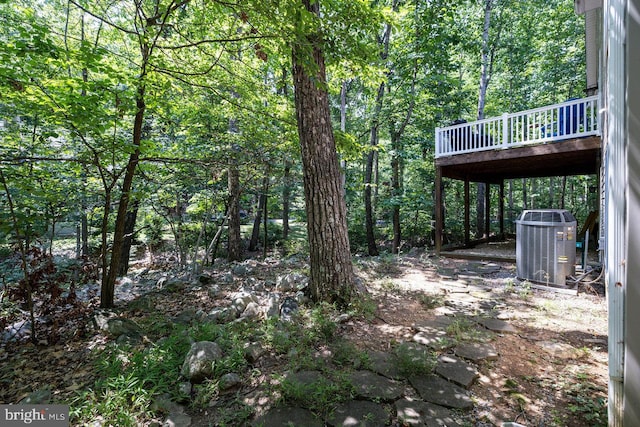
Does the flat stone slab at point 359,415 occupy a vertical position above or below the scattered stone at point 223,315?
below

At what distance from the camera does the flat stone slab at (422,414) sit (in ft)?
5.74

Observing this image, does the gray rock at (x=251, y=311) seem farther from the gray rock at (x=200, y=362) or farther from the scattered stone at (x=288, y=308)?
the gray rock at (x=200, y=362)

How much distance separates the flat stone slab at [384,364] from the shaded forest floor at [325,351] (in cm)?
9

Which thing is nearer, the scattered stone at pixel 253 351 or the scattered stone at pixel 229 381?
the scattered stone at pixel 229 381

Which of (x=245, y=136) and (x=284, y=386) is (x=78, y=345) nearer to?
(x=284, y=386)

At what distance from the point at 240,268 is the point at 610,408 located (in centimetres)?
558

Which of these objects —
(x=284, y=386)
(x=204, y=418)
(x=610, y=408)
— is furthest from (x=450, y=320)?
(x=204, y=418)

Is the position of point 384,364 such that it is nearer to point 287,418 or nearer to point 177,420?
point 287,418

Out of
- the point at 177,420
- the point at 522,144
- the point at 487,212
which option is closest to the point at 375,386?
the point at 177,420

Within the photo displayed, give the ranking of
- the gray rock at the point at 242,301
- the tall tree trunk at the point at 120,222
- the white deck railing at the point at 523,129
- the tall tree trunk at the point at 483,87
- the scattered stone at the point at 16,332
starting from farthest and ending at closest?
the tall tree trunk at the point at 483,87 → the white deck railing at the point at 523,129 → the tall tree trunk at the point at 120,222 → the gray rock at the point at 242,301 → the scattered stone at the point at 16,332

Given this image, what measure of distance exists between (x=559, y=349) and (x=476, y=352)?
Answer: 814mm

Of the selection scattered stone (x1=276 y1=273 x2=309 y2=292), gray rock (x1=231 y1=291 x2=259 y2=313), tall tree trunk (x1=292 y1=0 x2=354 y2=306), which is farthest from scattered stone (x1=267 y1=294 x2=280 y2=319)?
scattered stone (x1=276 y1=273 x2=309 y2=292)

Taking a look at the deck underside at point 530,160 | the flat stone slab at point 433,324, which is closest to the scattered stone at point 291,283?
the flat stone slab at point 433,324

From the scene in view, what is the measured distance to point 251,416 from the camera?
1.85 m
